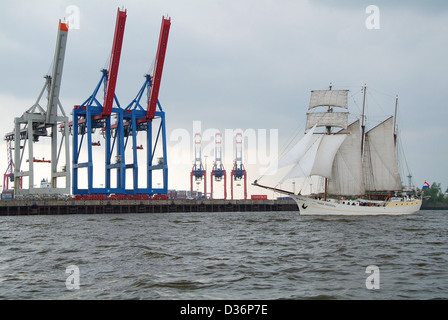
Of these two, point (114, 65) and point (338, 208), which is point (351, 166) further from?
point (114, 65)

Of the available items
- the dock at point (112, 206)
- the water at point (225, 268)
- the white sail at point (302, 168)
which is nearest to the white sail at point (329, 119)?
the white sail at point (302, 168)

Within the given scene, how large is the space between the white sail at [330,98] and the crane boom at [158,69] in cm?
3052

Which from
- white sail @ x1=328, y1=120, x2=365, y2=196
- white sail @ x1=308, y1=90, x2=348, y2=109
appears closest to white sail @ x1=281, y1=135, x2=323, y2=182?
white sail @ x1=328, y1=120, x2=365, y2=196

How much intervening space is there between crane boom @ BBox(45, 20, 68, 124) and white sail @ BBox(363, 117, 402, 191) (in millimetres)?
51067

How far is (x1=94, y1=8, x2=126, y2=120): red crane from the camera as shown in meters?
84.8

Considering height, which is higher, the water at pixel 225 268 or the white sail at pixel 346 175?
the white sail at pixel 346 175

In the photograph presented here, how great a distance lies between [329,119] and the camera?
7000 cm

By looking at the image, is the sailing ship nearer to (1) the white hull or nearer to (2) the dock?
(1) the white hull

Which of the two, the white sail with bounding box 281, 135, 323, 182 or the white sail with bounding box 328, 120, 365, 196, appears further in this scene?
the white sail with bounding box 328, 120, 365, 196

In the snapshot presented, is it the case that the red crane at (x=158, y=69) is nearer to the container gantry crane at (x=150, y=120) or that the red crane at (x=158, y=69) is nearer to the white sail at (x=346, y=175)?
the container gantry crane at (x=150, y=120)

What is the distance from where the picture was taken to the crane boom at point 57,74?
3337 inches

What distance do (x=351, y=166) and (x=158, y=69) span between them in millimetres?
40548

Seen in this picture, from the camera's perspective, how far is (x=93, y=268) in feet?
62.4

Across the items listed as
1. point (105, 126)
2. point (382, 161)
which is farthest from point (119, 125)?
point (382, 161)
